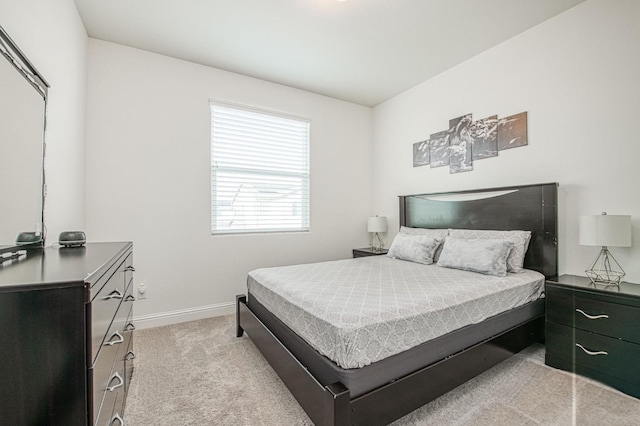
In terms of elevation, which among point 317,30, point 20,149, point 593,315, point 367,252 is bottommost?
point 593,315

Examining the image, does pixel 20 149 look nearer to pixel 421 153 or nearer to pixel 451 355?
pixel 451 355

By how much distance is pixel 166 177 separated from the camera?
3.10 metres

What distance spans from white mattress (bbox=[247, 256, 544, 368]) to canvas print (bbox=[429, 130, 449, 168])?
146 centimetres

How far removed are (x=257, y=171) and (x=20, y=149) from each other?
2.33 metres

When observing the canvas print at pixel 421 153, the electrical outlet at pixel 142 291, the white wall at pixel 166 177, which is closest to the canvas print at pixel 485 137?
the canvas print at pixel 421 153

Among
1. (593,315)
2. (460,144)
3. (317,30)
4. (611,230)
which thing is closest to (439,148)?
(460,144)

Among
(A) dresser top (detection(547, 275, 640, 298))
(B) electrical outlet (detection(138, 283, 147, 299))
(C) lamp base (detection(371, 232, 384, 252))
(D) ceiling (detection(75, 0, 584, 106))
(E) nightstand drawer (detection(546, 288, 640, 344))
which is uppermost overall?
(D) ceiling (detection(75, 0, 584, 106))

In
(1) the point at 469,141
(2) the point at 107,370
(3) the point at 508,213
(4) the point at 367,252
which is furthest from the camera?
(4) the point at 367,252

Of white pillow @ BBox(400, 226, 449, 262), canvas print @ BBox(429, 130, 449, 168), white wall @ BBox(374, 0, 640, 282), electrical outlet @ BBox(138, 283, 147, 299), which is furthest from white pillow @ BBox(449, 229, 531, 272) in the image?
electrical outlet @ BBox(138, 283, 147, 299)

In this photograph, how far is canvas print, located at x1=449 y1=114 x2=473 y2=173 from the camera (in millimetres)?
3252

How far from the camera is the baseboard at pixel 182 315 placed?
293 cm

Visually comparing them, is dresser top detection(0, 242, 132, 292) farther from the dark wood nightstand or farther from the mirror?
the dark wood nightstand

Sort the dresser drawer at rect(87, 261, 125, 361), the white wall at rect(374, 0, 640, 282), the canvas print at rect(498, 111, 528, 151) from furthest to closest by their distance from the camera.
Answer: the canvas print at rect(498, 111, 528, 151), the white wall at rect(374, 0, 640, 282), the dresser drawer at rect(87, 261, 125, 361)

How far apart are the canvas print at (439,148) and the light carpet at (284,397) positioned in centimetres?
218
